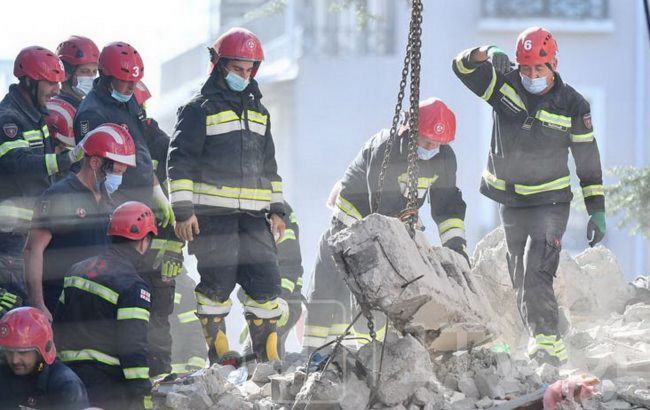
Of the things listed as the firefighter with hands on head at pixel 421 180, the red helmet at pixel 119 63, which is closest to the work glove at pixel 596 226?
the firefighter with hands on head at pixel 421 180

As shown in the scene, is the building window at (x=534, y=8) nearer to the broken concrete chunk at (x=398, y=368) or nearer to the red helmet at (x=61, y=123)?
the red helmet at (x=61, y=123)

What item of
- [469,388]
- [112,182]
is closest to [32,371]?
[112,182]

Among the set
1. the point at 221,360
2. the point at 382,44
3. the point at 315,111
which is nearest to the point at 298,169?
the point at 315,111

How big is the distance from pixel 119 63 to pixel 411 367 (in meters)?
2.73

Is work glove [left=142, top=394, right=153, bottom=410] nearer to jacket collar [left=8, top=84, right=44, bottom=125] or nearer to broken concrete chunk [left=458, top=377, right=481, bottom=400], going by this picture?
broken concrete chunk [left=458, top=377, right=481, bottom=400]

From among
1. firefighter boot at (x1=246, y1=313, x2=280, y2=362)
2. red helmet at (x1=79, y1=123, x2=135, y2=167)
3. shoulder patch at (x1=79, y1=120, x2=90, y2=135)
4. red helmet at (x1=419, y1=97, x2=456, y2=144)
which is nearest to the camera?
red helmet at (x1=79, y1=123, x2=135, y2=167)

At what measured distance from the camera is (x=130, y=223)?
819cm

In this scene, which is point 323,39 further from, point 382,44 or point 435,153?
point 435,153

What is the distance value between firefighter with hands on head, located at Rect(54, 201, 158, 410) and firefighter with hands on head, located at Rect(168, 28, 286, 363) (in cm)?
131

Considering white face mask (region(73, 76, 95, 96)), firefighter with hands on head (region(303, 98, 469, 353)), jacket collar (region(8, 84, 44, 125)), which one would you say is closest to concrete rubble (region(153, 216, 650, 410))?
firefighter with hands on head (region(303, 98, 469, 353))

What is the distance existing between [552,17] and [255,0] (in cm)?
536

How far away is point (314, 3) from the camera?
2284 cm

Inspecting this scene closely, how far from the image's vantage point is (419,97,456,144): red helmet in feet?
31.9

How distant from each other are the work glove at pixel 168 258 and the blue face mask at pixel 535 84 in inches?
99.2
